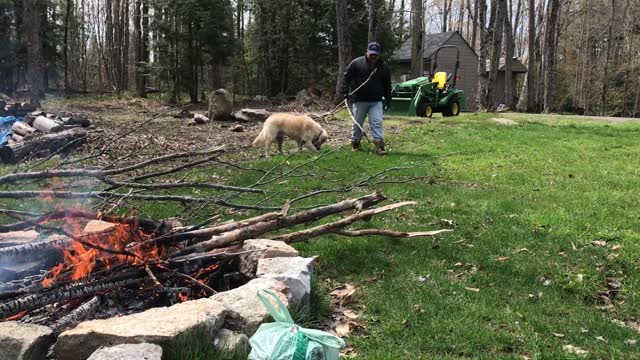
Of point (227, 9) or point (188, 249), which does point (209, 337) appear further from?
point (227, 9)

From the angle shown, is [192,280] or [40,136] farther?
[40,136]

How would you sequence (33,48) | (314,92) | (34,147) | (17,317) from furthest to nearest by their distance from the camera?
(314,92)
(33,48)
(34,147)
(17,317)

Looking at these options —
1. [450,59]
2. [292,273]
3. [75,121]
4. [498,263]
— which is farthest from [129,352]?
[450,59]

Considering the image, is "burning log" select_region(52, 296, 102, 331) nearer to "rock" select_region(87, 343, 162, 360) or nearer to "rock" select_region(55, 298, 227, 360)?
"rock" select_region(55, 298, 227, 360)

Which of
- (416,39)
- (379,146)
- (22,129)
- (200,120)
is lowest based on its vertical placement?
(379,146)

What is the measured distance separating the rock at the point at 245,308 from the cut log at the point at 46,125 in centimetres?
1065

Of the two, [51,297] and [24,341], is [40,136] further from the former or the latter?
[24,341]

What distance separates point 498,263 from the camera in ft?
16.6

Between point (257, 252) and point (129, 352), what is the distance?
183 centimetres

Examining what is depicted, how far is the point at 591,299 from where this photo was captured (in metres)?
4.41

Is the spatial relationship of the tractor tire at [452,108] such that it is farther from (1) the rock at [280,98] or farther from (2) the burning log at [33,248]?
(2) the burning log at [33,248]

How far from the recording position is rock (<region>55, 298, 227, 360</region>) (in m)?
2.83

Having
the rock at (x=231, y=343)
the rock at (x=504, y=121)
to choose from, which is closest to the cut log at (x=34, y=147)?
the rock at (x=231, y=343)

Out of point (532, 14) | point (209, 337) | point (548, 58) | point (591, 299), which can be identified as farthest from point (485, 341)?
point (532, 14)
